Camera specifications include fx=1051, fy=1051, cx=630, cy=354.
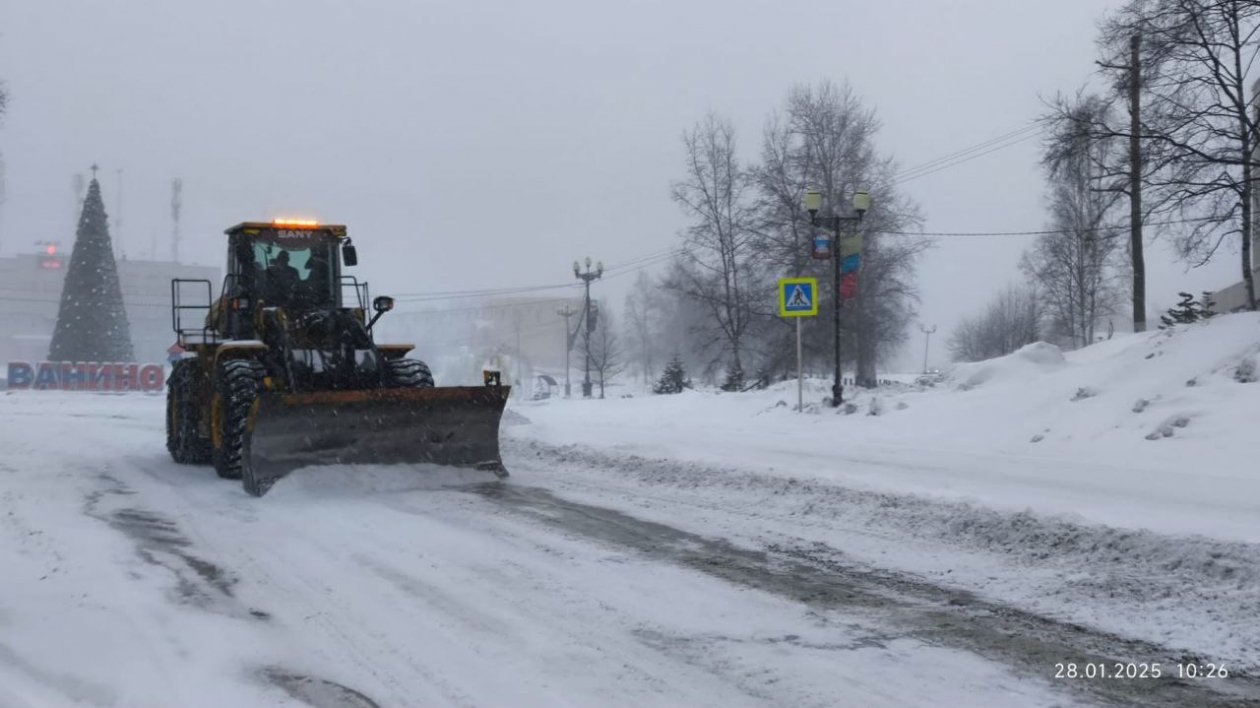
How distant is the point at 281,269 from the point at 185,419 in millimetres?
2967

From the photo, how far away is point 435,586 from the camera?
662 cm

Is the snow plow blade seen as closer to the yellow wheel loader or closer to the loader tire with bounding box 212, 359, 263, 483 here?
the yellow wheel loader

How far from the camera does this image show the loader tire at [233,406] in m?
11.5

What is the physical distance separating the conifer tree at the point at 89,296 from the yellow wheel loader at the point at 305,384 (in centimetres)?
4030

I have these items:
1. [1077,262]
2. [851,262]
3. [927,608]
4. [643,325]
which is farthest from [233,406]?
[643,325]

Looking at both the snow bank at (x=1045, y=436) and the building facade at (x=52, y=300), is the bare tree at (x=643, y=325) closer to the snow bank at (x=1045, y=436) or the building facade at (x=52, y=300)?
the building facade at (x=52, y=300)

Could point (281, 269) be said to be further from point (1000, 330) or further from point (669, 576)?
point (1000, 330)

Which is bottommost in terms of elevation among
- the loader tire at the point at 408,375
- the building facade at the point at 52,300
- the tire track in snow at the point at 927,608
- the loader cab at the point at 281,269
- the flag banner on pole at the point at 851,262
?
the tire track in snow at the point at 927,608

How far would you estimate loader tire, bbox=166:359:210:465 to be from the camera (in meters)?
14.1

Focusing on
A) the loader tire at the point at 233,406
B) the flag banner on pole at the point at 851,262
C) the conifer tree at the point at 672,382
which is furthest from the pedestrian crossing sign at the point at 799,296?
the conifer tree at the point at 672,382

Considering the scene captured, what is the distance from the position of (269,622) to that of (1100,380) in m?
13.5

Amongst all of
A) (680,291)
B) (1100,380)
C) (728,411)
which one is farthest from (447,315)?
(1100,380)

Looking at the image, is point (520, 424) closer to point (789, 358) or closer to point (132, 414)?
point (132, 414)

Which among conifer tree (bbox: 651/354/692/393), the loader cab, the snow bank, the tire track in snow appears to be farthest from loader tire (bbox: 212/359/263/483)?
conifer tree (bbox: 651/354/692/393)
